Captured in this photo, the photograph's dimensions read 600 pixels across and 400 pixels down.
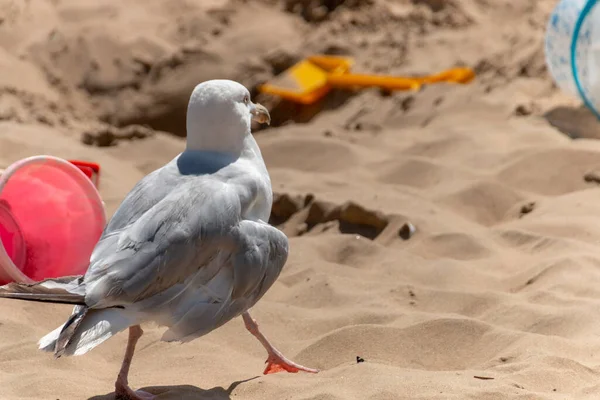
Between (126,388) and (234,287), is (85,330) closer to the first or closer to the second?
(126,388)

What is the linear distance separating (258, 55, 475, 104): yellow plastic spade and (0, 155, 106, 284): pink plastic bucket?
9.15ft

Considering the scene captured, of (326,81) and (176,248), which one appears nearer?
(176,248)

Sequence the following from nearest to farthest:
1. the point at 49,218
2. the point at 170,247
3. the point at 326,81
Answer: the point at 170,247
the point at 49,218
the point at 326,81

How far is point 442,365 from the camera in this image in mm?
2885

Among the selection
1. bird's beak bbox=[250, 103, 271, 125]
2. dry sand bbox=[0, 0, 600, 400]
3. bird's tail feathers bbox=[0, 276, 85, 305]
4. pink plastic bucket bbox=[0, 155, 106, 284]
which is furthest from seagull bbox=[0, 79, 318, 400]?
pink plastic bucket bbox=[0, 155, 106, 284]

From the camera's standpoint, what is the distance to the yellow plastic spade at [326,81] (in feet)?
20.0

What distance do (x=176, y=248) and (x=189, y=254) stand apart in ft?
0.13

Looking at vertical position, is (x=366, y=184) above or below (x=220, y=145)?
below

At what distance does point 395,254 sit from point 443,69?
293 centimetres

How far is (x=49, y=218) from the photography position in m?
3.37

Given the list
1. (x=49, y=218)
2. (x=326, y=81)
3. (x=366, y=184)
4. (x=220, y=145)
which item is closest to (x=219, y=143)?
(x=220, y=145)

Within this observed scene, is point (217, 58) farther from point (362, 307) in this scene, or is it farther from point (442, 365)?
point (442, 365)

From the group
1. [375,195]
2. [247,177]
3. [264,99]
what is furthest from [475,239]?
[264,99]

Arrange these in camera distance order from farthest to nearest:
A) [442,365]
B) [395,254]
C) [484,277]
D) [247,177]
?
[395,254] < [484,277] < [442,365] < [247,177]
